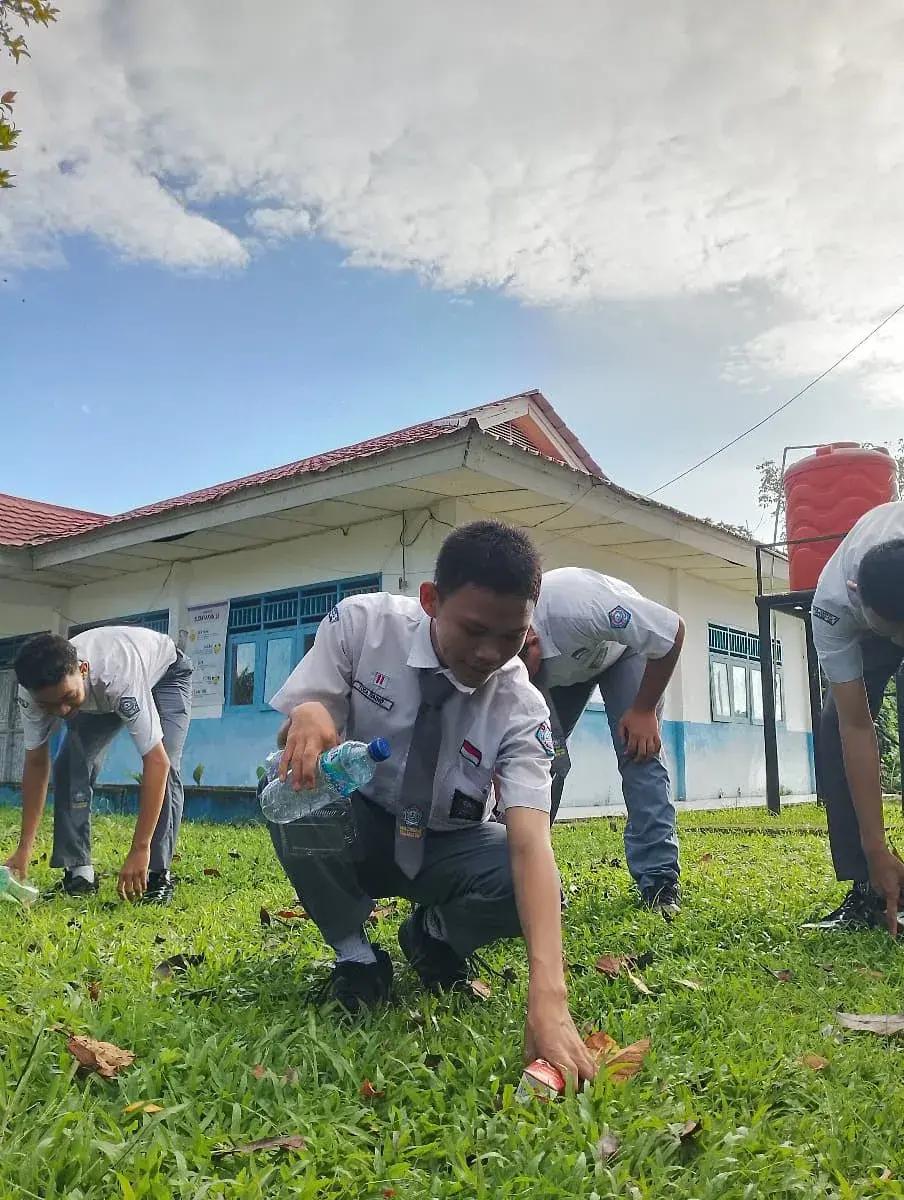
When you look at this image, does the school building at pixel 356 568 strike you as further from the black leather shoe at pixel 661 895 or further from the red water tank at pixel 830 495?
the black leather shoe at pixel 661 895

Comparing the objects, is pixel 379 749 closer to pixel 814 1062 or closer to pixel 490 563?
pixel 490 563

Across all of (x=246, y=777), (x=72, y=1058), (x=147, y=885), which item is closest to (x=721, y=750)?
(x=246, y=777)

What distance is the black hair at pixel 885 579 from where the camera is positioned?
10.3 ft

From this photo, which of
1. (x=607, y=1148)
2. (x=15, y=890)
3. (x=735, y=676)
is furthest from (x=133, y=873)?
(x=735, y=676)

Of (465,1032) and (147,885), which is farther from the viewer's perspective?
(147,885)

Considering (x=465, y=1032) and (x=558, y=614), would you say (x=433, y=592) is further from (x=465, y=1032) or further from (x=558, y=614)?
(x=558, y=614)

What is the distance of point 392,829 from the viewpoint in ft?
8.62

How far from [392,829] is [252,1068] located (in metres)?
0.71

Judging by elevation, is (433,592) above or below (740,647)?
below

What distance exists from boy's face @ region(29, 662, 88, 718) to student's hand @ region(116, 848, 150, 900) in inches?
26.7

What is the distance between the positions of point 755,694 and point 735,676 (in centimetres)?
65

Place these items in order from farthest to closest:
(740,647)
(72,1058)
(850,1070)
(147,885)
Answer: (740,647) < (147,885) < (850,1070) < (72,1058)

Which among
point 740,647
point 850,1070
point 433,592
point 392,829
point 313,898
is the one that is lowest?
point 850,1070

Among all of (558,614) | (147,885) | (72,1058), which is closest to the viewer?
(72,1058)
